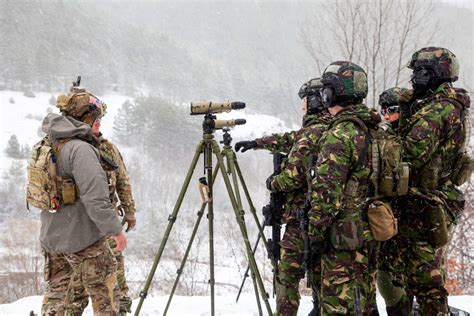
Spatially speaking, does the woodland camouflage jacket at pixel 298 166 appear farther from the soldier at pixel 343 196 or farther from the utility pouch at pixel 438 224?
the utility pouch at pixel 438 224

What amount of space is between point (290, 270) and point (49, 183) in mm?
1898

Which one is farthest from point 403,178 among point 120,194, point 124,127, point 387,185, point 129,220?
point 124,127

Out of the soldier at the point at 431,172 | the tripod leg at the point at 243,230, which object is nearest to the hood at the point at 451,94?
the soldier at the point at 431,172

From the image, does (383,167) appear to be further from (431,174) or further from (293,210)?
(293,210)

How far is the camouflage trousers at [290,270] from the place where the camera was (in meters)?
3.47

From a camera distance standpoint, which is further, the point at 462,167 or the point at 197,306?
the point at 197,306

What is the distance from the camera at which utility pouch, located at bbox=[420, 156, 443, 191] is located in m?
3.17

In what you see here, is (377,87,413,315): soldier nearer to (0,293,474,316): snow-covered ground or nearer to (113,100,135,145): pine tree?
(0,293,474,316): snow-covered ground

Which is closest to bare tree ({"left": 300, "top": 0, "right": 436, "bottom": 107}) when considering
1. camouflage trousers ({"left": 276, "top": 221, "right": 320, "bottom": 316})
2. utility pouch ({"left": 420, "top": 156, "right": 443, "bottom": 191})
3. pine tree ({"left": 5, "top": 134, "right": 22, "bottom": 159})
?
utility pouch ({"left": 420, "top": 156, "right": 443, "bottom": 191})

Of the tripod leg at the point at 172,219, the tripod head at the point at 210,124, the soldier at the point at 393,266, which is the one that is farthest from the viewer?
the tripod head at the point at 210,124

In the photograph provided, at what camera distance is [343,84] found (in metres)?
2.95

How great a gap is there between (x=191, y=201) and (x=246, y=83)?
46.6 m

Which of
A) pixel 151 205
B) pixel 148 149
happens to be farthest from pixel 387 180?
pixel 148 149

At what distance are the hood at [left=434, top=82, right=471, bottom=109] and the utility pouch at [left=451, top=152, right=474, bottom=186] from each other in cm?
38
